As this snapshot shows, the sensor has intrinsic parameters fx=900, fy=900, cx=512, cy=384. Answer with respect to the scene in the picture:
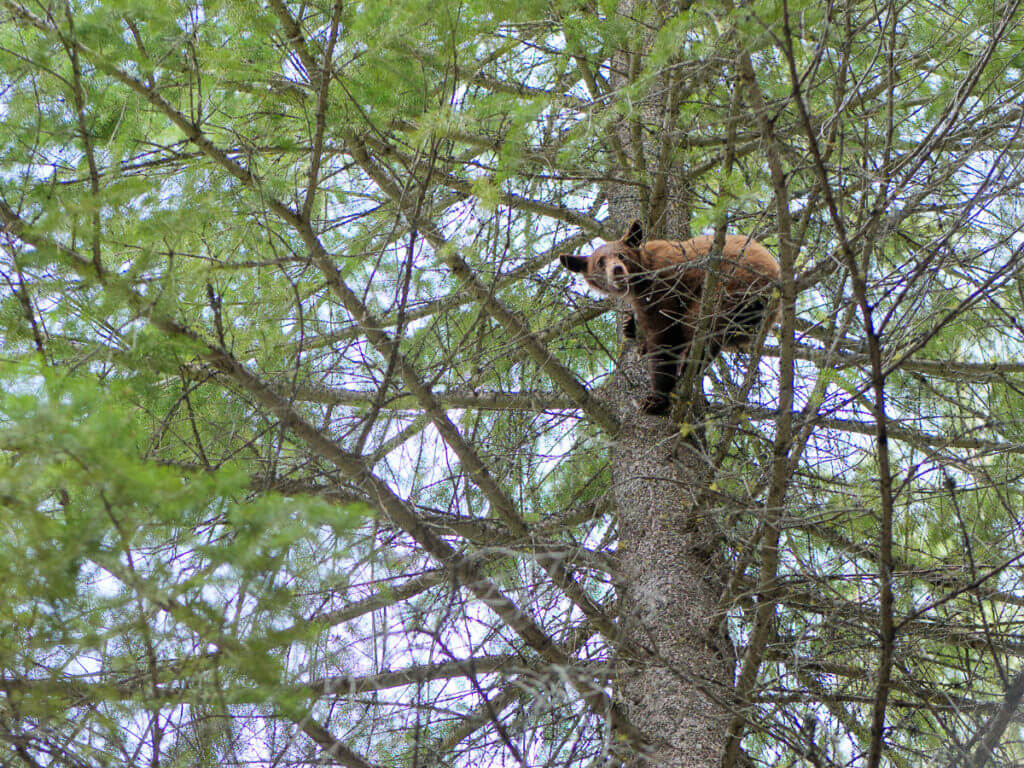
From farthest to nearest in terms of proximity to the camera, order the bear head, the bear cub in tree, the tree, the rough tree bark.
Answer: the bear head
the bear cub in tree
the rough tree bark
the tree

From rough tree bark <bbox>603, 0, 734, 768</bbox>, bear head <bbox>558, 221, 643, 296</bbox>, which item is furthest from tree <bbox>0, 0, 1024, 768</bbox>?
bear head <bbox>558, 221, 643, 296</bbox>

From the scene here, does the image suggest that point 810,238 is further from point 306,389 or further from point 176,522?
point 176,522

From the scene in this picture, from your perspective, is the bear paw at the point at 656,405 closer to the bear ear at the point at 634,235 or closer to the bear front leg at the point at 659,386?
the bear front leg at the point at 659,386

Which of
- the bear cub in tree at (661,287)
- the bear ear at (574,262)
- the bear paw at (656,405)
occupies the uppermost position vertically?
the bear ear at (574,262)

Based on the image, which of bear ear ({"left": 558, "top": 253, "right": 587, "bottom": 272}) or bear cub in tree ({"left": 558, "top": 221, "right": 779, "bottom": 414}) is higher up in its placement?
bear ear ({"left": 558, "top": 253, "right": 587, "bottom": 272})

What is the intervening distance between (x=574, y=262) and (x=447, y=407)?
147 cm

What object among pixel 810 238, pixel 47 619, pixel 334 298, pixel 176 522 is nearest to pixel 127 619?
pixel 47 619

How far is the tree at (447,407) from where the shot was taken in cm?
226

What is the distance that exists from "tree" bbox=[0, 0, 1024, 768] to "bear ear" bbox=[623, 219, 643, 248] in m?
0.23

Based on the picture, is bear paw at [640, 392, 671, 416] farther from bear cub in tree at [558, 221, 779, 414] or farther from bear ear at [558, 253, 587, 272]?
bear ear at [558, 253, 587, 272]

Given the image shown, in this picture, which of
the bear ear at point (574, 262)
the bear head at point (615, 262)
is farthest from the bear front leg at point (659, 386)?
the bear ear at point (574, 262)

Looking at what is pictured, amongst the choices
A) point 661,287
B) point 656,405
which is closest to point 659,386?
point 656,405

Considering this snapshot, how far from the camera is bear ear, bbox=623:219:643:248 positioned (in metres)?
4.98

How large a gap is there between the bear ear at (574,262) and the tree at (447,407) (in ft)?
0.55
